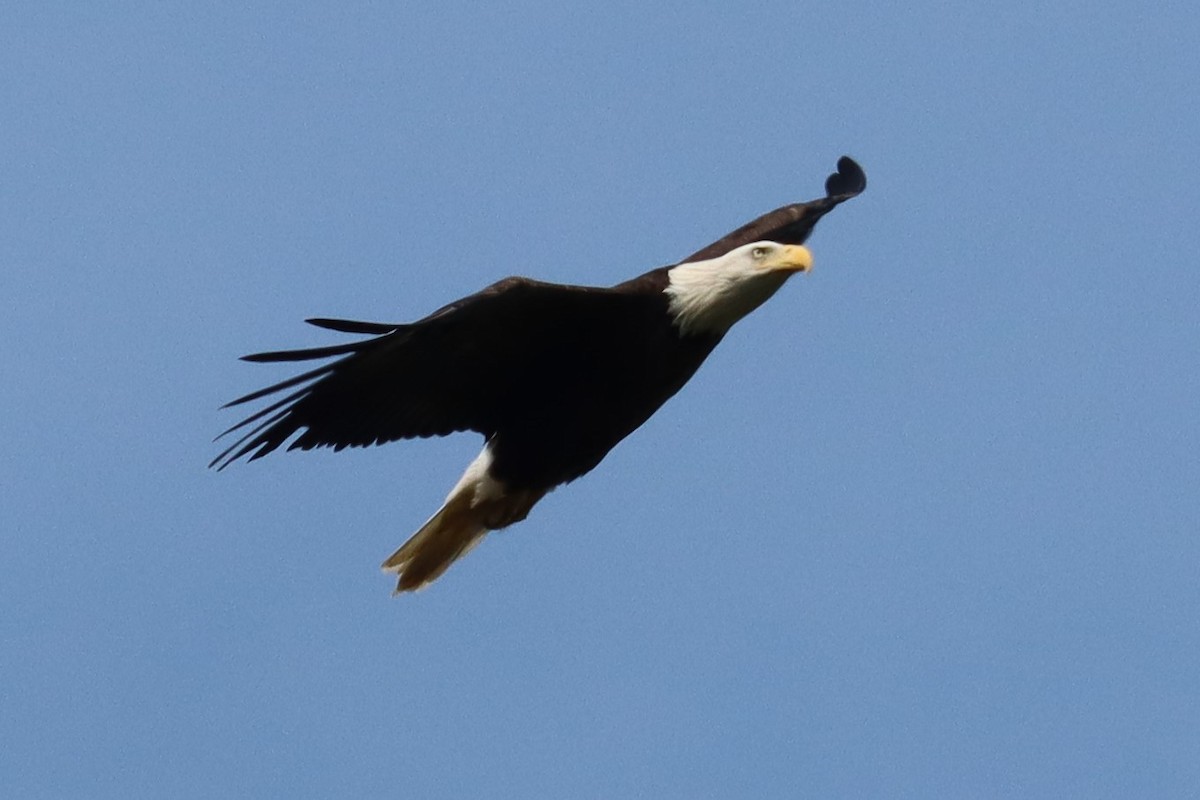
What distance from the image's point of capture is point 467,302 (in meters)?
9.91

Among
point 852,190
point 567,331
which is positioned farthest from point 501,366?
point 852,190

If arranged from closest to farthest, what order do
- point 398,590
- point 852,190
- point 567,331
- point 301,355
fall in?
point 301,355 < point 567,331 < point 398,590 < point 852,190

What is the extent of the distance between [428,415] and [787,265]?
5.33ft

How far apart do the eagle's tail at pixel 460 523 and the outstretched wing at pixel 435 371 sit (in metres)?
0.35

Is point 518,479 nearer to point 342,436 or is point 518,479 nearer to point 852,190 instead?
point 342,436

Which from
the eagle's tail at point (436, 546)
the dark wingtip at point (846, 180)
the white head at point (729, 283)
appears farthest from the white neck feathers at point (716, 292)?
the dark wingtip at point (846, 180)

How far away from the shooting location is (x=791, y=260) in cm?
1053

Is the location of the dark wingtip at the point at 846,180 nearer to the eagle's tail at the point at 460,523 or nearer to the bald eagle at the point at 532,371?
the bald eagle at the point at 532,371

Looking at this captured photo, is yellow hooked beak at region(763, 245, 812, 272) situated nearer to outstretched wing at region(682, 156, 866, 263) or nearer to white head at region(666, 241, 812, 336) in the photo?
white head at region(666, 241, 812, 336)

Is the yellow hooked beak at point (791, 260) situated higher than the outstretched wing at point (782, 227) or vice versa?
the outstretched wing at point (782, 227)

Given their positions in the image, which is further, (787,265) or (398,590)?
(398,590)

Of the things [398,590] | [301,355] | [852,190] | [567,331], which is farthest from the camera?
[852,190]

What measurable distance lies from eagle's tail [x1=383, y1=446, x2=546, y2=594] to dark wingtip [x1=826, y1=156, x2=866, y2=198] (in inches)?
104

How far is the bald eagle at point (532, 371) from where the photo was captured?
10.1m
